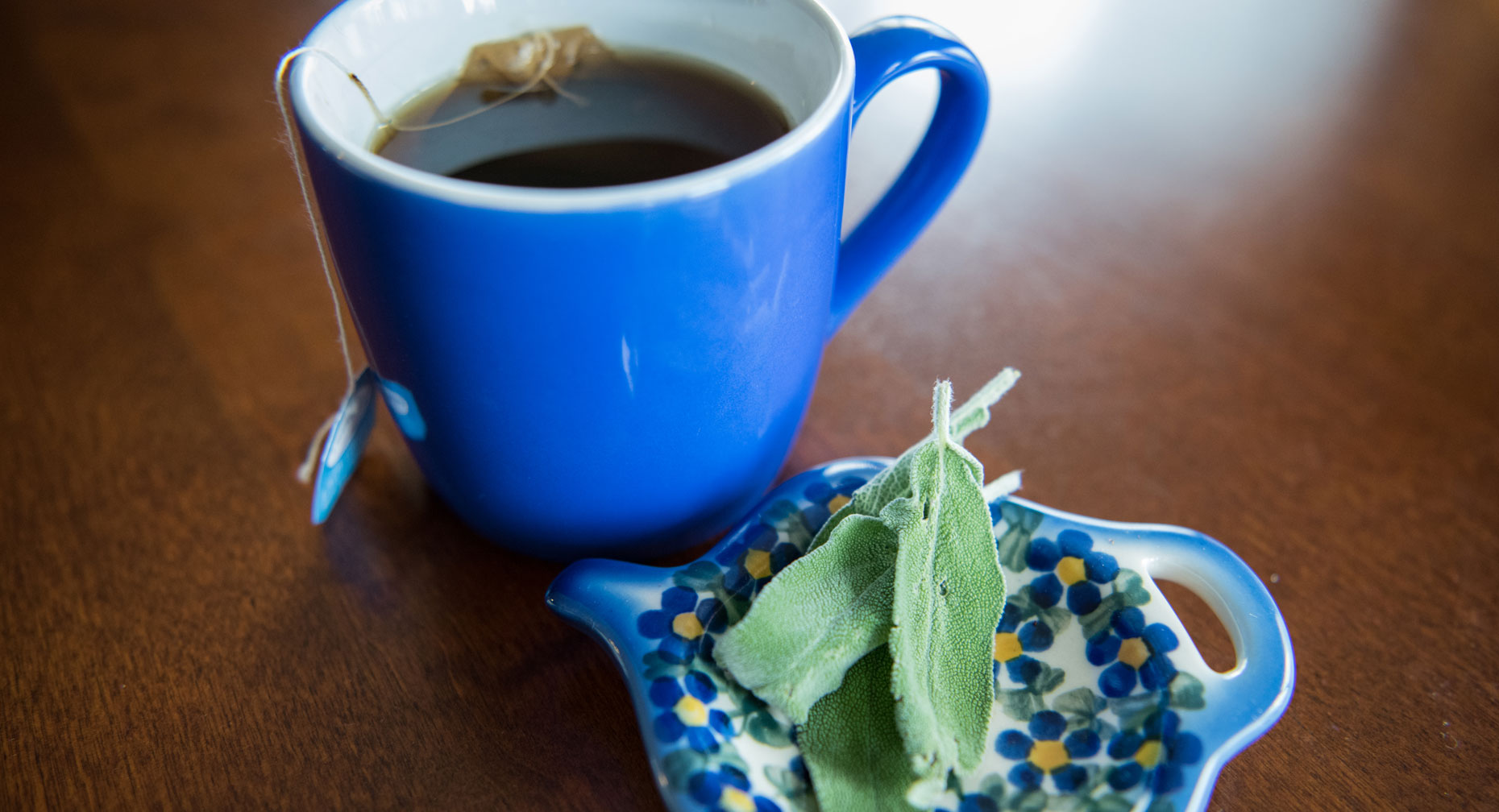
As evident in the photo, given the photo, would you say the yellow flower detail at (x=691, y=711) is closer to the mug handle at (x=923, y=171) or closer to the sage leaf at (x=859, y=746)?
the sage leaf at (x=859, y=746)

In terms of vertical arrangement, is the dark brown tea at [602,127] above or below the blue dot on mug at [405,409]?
above

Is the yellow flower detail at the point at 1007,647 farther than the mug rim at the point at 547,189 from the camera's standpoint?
Yes

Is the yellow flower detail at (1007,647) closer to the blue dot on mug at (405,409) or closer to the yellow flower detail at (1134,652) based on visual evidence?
the yellow flower detail at (1134,652)

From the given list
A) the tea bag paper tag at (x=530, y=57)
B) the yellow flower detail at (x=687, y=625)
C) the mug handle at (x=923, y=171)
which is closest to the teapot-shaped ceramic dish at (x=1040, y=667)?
the yellow flower detail at (x=687, y=625)

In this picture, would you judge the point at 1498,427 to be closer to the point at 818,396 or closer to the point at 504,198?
the point at 818,396

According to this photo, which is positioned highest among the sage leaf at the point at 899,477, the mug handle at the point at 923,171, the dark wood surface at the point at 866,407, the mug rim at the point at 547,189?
the mug rim at the point at 547,189

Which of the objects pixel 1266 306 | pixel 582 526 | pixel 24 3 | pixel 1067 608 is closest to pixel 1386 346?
pixel 1266 306
